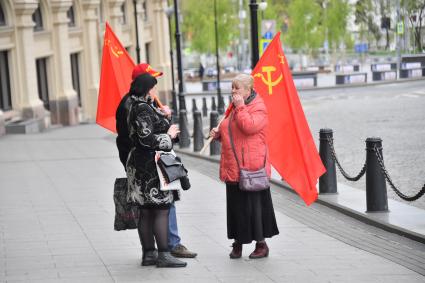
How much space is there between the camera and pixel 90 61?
40.9 metres

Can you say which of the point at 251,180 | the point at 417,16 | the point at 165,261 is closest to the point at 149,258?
the point at 165,261

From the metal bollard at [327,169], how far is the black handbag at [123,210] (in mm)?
5357

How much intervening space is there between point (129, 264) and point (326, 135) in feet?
18.4

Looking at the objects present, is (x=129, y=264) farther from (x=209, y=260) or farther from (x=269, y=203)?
(x=269, y=203)

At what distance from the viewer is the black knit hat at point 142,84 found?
29.8ft

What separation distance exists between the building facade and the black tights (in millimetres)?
21566

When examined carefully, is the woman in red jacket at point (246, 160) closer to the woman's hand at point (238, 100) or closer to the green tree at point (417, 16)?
the woman's hand at point (238, 100)

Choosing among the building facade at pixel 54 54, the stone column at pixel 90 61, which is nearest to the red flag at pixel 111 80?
the building facade at pixel 54 54

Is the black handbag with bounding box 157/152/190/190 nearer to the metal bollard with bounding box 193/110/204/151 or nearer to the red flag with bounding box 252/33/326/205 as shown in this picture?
the red flag with bounding box 252/33/326/205

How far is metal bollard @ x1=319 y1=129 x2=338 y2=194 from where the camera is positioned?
47.0 feet

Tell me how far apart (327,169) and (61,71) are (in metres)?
23.8

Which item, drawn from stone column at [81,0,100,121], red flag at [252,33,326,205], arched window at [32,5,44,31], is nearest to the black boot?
red flag at [252,33,326,205]

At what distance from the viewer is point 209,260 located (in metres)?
9.70

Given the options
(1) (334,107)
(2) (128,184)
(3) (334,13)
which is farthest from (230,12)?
(2) (128,184)
